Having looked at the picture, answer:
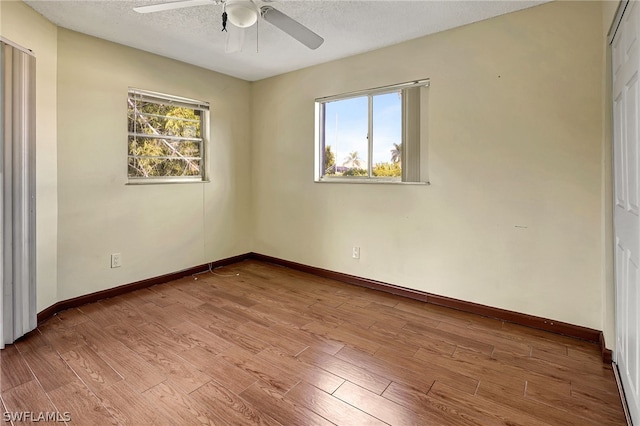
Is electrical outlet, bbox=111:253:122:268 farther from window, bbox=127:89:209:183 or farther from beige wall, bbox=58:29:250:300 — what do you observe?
window, bbox=127:89:209:183

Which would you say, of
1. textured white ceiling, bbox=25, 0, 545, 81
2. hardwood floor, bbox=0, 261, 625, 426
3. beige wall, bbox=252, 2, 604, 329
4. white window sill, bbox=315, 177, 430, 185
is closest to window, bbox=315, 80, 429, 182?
white window sill, bbox=315, 177, 430, 185

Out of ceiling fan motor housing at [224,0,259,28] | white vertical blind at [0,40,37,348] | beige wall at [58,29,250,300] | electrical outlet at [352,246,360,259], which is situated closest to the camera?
ceiling fan motor housing at [224,0,259,28]

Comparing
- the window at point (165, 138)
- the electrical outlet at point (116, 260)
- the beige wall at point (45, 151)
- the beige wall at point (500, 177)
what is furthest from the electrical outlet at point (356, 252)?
the beige wall at point (45, 151)

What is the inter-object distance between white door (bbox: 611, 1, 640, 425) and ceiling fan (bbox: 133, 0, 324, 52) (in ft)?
5.26

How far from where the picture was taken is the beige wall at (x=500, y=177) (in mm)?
2270

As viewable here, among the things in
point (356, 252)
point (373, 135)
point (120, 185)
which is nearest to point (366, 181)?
point (373, 135)

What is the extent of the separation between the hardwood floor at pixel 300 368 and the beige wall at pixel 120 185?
50 centimetres

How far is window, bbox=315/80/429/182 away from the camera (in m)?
3.03

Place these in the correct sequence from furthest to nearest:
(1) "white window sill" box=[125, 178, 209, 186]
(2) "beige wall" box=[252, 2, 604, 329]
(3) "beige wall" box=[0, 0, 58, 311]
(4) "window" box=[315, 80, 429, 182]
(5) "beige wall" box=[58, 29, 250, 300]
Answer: (1) "white window sill" box=[125, 178, 209, 186] < (4) "window" box=[315, 80, 429, 182] < (5) "beige wall" box=[58, 29, 250, 300] < (3) "beige wall" box=[0, 0, 58, 311] < (2) "beige wall" box=[252, 2, 604, 329]

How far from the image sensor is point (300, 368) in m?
1.95

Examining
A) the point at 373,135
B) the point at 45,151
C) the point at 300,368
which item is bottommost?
the point at 300,368

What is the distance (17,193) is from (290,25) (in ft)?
7.05

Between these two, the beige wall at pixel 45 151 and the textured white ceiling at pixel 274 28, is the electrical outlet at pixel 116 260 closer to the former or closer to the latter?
the beige wall at pixel 45 151

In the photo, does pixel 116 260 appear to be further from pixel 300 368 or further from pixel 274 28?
pixel 274 28
